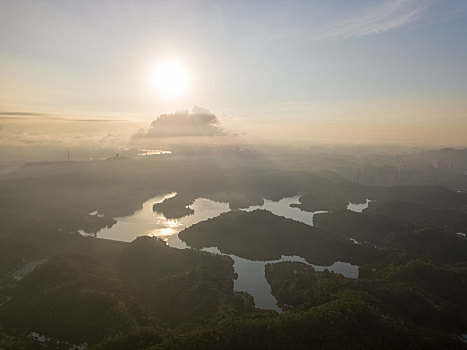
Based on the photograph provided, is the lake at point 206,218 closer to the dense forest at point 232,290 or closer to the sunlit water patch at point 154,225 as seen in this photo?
the sunlit water patch at point 154,225

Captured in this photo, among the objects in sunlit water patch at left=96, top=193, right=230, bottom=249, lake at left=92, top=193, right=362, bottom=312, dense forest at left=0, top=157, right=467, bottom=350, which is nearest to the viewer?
dense forest at left=0, top=157, right=467, bottom=350

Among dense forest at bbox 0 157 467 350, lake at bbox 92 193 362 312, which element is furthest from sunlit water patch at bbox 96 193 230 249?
dense forest at bbox 0 157 467 350

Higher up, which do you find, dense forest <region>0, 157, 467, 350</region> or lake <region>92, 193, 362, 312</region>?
dense forest <region>0, 157, 467, 350</region>

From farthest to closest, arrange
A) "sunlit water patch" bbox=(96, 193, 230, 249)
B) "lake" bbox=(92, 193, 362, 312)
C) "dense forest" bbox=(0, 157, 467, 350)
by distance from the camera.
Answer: "sunlit water patch" bbox=(96, 193, 230, 249) < "lake" bbox=(92, 193, 362, 312) < "dense forest" bbox=(0, 157, 467, 350)

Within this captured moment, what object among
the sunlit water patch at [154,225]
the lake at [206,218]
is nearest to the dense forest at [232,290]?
the lake at [206,218]

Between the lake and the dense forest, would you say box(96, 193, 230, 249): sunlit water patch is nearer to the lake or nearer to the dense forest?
the lake

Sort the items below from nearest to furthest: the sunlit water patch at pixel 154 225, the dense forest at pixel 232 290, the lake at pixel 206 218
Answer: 1. the dense forest at pixel 232 290
2. the lake at pixel 206 218
3. the sunlit water patch at pixel 154 225

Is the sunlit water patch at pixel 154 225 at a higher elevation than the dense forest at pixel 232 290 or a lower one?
lower

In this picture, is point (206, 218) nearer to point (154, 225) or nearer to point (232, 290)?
point (154, 225)

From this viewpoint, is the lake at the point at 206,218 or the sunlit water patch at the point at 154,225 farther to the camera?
the sunlit water patch at the point at 154,225
